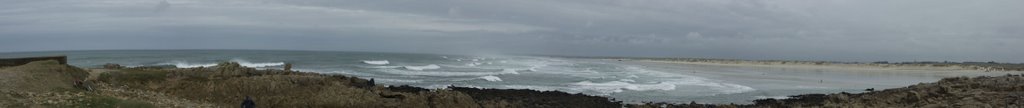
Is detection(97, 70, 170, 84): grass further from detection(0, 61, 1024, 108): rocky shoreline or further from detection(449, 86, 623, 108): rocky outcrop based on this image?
detection(449, 86, 623, 108): rocky outcrop

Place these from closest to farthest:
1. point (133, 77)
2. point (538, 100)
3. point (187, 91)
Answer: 1. point (187, 91)
2. point (133, 77)
3. point (538, 100)

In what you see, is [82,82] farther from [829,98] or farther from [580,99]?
[829,98]

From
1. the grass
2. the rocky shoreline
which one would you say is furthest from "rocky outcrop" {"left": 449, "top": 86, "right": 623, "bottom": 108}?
the grass

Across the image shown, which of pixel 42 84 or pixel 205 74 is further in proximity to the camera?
pixel 205 74

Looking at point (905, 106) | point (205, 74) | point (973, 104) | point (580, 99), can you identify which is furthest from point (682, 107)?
point (205, 74)

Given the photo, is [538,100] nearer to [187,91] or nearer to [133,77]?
[187,91]

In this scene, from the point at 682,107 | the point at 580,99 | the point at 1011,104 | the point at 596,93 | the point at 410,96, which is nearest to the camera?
the point at 410,96

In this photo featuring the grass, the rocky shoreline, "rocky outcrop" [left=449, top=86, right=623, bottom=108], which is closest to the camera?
the rocky shoreline

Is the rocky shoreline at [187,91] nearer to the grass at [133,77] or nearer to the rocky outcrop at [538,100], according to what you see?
the grass at [133,77]

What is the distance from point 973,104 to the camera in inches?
971

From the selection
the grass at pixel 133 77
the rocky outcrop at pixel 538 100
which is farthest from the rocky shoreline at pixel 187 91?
the rocky outcrop at pixel 538 100

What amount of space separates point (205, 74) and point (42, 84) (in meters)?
5.04

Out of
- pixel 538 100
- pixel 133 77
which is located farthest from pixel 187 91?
pixel 538 100

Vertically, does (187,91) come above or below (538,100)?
above
